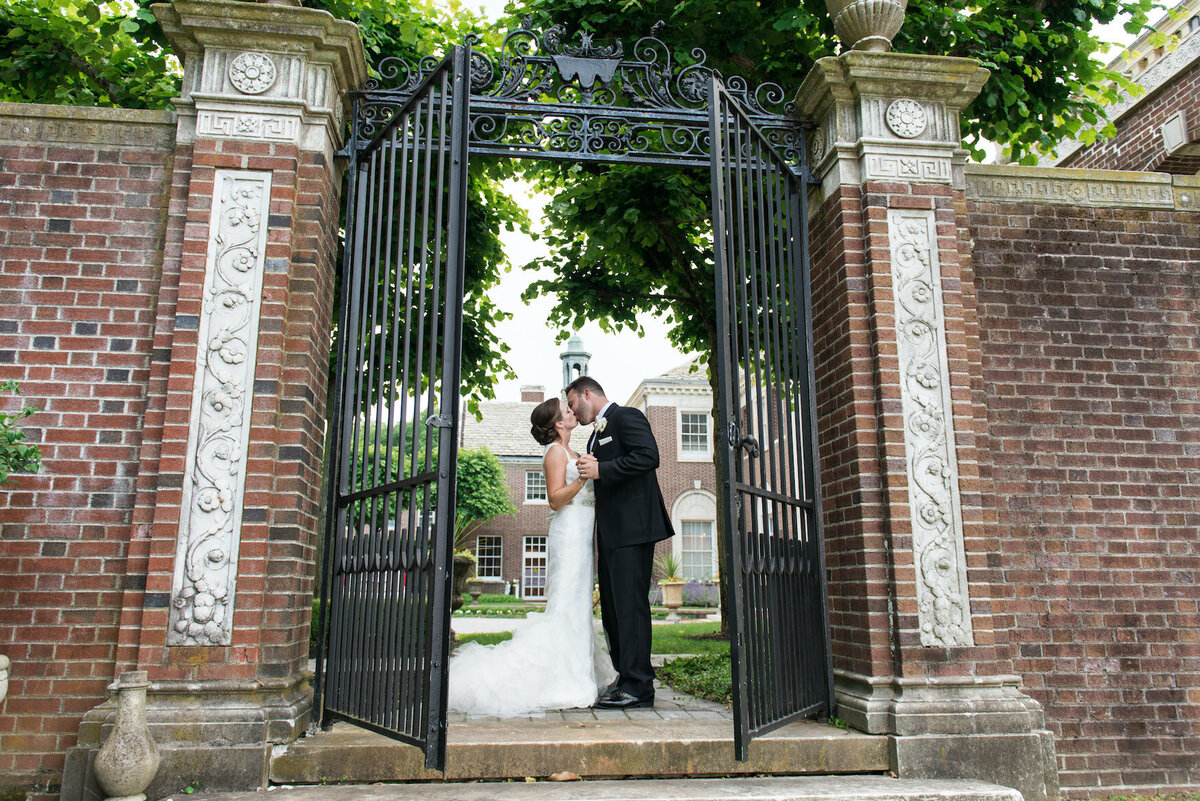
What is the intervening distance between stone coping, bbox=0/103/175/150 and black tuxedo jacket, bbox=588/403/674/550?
3.08 m

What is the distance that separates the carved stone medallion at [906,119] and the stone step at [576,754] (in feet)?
11.1

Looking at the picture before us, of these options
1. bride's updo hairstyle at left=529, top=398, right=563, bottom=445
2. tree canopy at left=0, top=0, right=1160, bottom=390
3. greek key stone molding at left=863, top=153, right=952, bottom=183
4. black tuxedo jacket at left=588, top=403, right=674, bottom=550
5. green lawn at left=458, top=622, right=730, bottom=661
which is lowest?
green lawn at left=458, top=622, right=730, bottom=661

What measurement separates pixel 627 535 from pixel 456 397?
1.72 metres

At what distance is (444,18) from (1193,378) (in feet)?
26.3

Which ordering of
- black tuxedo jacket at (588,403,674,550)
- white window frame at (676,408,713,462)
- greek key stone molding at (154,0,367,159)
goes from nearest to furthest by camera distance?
greek key stone molding at (154,0,367,159)
black tuxedo jacket at (588,403,674,550)
white window frame at (676,408,713,462)

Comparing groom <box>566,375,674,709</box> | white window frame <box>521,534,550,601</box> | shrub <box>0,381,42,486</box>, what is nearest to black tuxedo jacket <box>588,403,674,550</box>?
groom <box>566,375,674,709</box>

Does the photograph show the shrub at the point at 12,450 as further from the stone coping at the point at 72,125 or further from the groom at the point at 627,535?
the groom at the point at 627,535

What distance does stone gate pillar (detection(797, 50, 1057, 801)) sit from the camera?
4.09 m

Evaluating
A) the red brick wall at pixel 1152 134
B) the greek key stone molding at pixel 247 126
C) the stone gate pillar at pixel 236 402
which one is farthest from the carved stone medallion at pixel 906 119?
the red brick wall at pixel 1152 134

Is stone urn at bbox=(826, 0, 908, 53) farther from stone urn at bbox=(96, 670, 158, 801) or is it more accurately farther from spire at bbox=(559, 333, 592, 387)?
spire at bbox=(559, 333, 592, 387)

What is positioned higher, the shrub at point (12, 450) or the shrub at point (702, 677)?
the shrub at point (12, 450)

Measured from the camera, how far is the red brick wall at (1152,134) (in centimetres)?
788

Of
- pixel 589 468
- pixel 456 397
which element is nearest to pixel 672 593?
pixel 589 468

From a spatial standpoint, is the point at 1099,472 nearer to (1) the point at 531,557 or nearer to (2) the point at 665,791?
(2) the point at 665,791
